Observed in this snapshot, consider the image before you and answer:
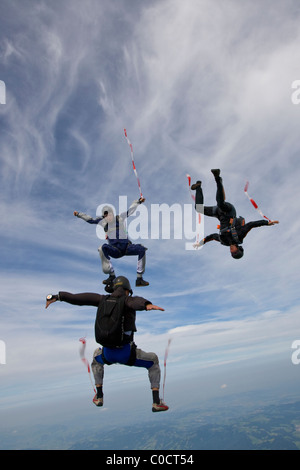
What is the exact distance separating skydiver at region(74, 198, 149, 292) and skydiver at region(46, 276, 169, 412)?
69.3 inches

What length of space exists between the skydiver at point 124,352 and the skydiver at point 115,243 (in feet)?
5.78

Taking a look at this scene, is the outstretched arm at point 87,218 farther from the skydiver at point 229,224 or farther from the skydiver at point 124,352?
the skydiver at point 229,224

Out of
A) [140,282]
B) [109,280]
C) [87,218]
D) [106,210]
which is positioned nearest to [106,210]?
[106,210]

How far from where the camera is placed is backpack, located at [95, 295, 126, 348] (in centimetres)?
448

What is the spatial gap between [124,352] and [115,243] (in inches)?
117

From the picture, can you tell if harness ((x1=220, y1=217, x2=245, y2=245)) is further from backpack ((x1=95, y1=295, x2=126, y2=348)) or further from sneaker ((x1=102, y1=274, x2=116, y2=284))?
backpack ((x1=95, y1=295, x2=126, y2=348))

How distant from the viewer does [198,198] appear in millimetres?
7742

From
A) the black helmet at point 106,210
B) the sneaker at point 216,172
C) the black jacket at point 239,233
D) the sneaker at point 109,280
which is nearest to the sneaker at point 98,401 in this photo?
the sneaker at point 109,280

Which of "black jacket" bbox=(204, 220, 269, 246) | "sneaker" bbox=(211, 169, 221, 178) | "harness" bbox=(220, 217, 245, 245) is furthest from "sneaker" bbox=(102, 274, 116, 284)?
"sneaker" bbox=(211, 169, 221, 178)

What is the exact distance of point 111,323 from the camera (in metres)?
4.54

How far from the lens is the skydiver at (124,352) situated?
15.5 ft

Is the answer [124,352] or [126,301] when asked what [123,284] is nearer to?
[126,301]

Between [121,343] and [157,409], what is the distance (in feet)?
4.72
